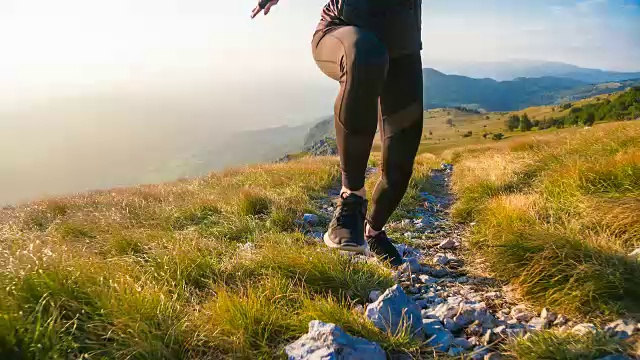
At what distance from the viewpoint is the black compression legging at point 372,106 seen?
249 cm

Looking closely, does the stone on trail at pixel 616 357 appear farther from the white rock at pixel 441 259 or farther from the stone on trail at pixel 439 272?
the white rock at pixel 441 259

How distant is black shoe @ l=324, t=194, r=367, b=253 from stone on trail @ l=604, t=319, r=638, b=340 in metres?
1.42

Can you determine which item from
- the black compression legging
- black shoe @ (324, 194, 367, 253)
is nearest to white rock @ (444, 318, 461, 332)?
black shoe @ (324, 194, 367, 253)

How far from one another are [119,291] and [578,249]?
112 inches

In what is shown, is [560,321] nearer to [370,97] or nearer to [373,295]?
[373,295]

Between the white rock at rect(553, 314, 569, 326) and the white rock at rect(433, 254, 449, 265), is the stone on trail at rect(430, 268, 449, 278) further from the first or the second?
the white rock at rect(553, 314, 569, 326)

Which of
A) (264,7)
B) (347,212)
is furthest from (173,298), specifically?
(264,7)

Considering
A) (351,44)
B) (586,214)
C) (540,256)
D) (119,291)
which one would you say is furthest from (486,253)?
(119,291)

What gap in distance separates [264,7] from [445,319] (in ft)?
9.18

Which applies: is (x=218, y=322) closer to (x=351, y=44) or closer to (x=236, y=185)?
(x=351, y=44)

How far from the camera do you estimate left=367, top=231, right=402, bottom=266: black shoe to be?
3.17 metres

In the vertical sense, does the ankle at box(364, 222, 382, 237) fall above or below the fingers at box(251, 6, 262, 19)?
below

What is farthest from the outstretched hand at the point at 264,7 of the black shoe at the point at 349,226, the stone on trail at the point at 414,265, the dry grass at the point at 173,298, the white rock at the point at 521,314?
the white rock at the point at 521,314

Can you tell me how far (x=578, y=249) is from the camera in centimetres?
258
